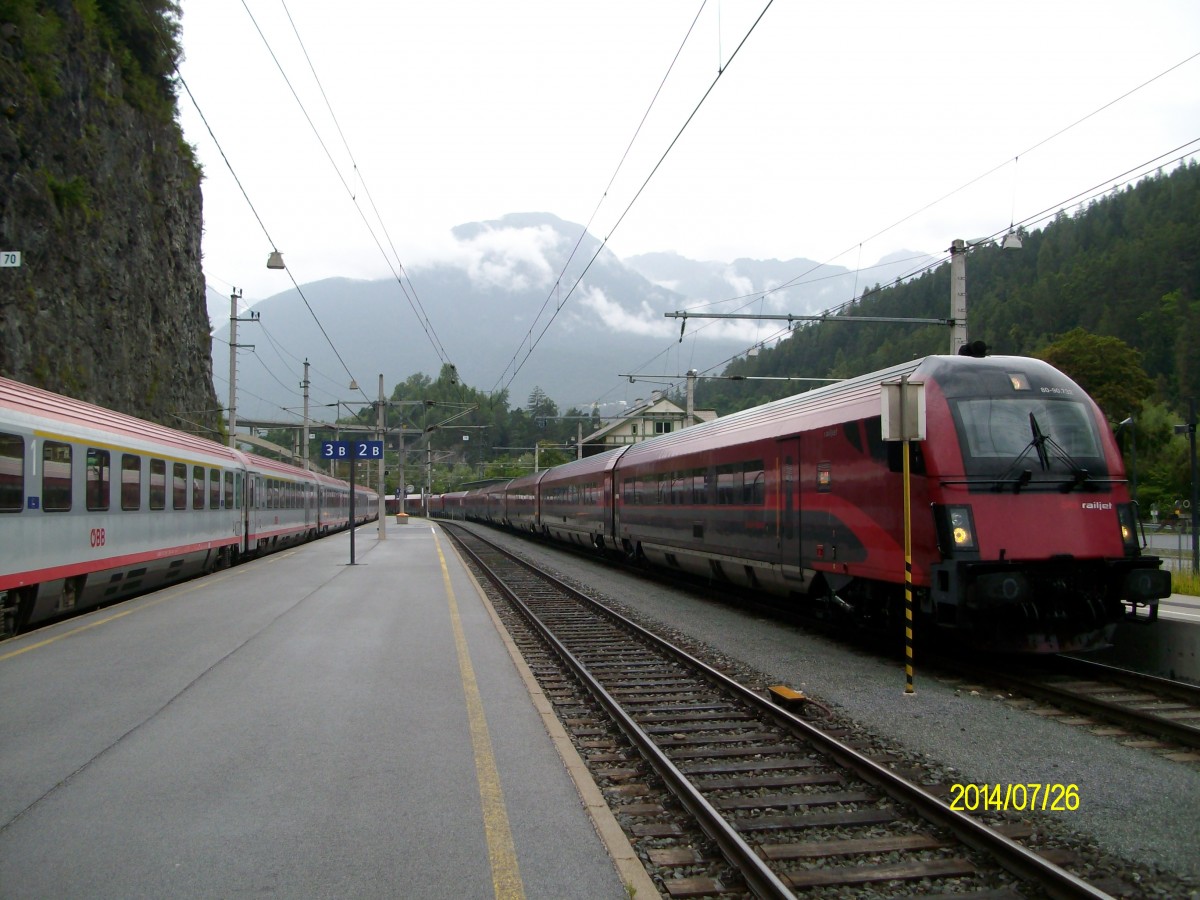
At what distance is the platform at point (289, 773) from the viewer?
173 inches

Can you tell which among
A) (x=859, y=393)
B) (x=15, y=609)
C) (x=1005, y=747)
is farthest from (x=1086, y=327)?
(x=15, y=609)

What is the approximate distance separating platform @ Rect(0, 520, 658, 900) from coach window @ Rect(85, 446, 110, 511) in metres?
2.48

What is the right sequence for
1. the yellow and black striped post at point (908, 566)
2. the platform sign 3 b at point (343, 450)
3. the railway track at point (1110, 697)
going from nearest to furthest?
the railway track at point (1110, 697), the yellow and black striped post at point (908, 566), the platform sign 3 b at point (343, 450)

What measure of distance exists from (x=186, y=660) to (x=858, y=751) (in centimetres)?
683

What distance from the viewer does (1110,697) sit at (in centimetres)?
834

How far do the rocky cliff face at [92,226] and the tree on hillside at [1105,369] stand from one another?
4345 centimetres

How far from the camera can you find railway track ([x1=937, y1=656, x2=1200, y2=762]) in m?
6.93

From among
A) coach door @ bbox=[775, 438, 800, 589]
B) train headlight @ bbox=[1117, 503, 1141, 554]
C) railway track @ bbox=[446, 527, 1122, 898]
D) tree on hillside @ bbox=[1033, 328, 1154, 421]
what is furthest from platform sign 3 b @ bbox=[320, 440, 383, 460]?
tree on hillside @ bbox=[1033, 328, 1154, 421]

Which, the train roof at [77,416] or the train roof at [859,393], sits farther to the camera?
the train roof at [77,416]

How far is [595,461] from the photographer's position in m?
29.6

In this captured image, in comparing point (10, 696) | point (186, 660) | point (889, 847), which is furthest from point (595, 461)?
point (889, 847)

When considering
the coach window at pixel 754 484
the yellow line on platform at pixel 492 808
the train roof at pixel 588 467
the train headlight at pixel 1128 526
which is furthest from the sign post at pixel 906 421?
the train roof at pixel 588 467

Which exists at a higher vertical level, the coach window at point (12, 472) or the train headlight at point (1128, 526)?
the coach window at point (12, 472)
